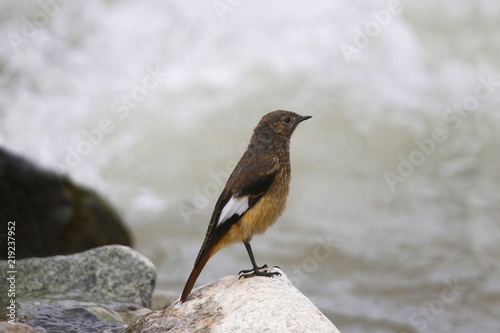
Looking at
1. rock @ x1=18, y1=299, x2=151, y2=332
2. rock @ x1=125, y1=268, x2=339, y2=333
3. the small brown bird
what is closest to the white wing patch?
the small brown bird

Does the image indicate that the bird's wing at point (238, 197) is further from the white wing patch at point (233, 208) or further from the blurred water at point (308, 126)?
the blurred water at point (308, 126)

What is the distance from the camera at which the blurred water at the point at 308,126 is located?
921 centimetres

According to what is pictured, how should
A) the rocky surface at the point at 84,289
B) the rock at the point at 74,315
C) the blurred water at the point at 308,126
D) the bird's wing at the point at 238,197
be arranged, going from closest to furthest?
1. the bird's wing at the point at 238,197
2. the rock at the point at 74,315
3. the rocky surface at the point at 84,289
4. the blurred water at the point at 308,126

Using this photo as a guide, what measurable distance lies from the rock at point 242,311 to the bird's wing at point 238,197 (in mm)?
153

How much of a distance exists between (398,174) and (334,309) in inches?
130

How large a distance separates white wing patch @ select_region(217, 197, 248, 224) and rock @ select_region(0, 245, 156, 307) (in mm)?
1575

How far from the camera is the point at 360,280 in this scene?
8.85 metres

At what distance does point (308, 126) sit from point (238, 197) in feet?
22.9

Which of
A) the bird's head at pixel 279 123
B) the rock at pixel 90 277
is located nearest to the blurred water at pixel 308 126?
the rock at pixel 90 277

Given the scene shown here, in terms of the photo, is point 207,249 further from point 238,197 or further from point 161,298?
point 161,298

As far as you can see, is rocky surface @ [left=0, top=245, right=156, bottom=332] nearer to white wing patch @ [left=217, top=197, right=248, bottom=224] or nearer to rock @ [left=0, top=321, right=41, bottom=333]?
rock @ [left=0, top=321, right=41, bottom=333]

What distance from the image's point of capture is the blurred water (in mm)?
9211

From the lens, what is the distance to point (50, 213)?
23.9ft

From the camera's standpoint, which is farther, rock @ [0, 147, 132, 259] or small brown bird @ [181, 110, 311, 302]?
rock @ [0, 147, 132, 259]
